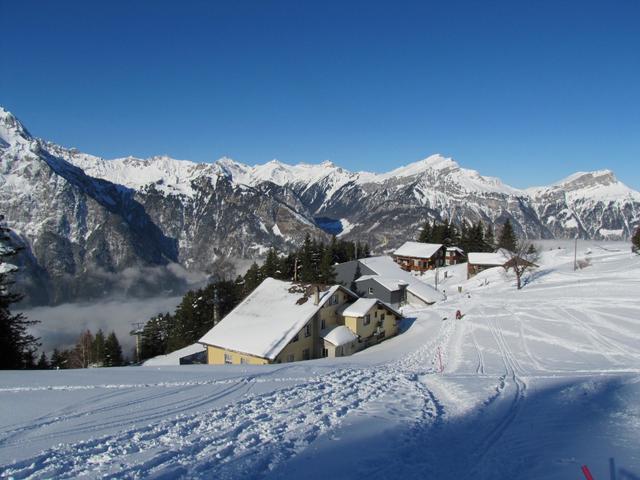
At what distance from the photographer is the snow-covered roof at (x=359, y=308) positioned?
36969mm

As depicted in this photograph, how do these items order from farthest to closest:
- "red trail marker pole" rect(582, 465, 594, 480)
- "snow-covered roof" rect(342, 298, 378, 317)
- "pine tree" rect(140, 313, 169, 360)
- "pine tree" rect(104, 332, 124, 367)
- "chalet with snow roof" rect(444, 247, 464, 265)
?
Answer: "chalet with snow roof" rect(444, 247, 464, 265), "pine tree" rect(140, 313, 169, 360), "pine tree" rect(104, 332, 124, 367), "snow-covered roof" rect(342, 298, 378, 317), "red trail marker pole" rect(582, 465, 594, 480)

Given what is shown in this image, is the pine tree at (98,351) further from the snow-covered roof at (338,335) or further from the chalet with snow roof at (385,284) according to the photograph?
the snow-covered roof at (338,335)

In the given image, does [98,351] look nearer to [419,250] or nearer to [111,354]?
[111,354]

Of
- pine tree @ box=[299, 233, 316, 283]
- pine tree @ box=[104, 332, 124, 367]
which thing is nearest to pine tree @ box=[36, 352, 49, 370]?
pine tree @ box=[104, 332, 124, 367]

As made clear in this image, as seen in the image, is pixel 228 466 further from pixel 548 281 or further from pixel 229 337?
pixel 548 281

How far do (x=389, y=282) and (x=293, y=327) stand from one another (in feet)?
100

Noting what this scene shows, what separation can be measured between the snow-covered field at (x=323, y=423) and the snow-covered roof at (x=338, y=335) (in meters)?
12.3

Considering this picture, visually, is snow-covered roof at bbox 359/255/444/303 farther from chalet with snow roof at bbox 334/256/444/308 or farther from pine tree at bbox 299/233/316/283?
pine tree at bbox 299/233/316/283

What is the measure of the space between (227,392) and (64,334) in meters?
207

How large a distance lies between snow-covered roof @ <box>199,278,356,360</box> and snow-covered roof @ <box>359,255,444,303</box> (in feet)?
80.3

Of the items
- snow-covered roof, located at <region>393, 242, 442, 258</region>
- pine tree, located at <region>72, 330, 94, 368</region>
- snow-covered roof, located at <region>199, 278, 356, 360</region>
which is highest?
snow-covered roof, located at <region>393, 242, 442, 258</region>

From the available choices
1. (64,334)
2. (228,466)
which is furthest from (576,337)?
(64,334)

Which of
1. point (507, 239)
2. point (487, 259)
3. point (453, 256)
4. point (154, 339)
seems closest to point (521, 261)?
point (487, 259)

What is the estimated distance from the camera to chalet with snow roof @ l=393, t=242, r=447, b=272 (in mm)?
89125
